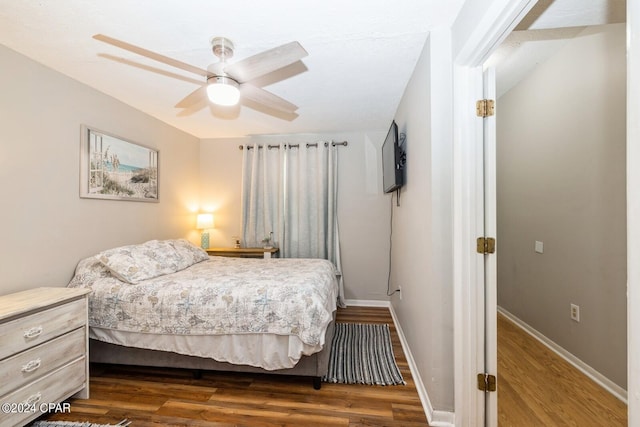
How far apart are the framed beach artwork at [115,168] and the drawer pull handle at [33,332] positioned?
1.22 meters

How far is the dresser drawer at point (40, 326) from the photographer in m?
1.43

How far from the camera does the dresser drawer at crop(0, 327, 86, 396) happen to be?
143cm

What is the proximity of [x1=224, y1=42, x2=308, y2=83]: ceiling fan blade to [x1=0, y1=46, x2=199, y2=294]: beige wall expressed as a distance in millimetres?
1561

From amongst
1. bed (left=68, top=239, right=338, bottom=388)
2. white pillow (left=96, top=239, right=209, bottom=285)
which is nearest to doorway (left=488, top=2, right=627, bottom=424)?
bed (left=68, top=239, right=338, bottom=388)

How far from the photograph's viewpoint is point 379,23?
165 cm

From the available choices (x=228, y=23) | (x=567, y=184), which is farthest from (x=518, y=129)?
(x=228, y=23)

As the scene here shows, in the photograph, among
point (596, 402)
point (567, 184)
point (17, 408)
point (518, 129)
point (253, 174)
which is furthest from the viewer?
point (253, 174)

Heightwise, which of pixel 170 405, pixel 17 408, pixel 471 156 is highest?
pixel 471 156

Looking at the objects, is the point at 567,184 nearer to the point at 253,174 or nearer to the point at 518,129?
the point at 518,129

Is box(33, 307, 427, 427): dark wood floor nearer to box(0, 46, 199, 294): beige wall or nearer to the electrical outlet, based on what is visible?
box(0, 46, 199, 294): beige wall

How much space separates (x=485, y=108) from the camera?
58.4 inches

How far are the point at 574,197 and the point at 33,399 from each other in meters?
4.00

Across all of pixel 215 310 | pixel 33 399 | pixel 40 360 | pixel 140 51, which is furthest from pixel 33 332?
pixel 140 51

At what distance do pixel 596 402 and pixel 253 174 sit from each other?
403cm
